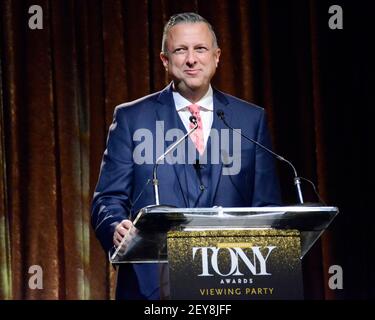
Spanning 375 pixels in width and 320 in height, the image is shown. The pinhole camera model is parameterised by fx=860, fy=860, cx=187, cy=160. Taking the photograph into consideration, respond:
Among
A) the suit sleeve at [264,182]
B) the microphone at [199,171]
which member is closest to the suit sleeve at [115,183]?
the microphone at [199,171]

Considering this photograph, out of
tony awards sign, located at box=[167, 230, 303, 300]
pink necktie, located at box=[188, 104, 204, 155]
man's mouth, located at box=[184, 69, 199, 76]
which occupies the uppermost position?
man's mouth, located at box=[184, 69, 199, 76]

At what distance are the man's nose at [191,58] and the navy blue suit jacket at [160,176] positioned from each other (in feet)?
0.47

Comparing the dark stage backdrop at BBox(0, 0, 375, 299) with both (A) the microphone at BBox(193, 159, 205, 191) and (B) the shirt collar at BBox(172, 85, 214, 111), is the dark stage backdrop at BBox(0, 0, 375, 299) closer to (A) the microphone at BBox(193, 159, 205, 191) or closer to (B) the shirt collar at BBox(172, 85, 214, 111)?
(B) the shirt collar at BBox(172, 85, 214, 111)

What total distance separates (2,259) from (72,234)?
342 millimetres

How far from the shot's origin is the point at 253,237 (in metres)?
2.23

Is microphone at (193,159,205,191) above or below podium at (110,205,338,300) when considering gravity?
above

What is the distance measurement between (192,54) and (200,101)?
17 cm

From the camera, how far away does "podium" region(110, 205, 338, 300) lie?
86.7 inches

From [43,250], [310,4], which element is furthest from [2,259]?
[310,4]

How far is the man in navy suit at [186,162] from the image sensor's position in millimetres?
2893

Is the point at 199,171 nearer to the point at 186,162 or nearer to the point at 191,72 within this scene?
the point at 186,162

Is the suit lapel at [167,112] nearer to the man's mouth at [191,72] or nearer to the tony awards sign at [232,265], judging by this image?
the man's mouth at [191,72]

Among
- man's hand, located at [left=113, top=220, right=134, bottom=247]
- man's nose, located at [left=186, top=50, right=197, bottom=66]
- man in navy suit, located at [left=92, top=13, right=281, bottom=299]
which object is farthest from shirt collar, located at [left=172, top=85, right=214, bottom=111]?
man's hand, located at [left=113, top=220, right=134, bottom=247]

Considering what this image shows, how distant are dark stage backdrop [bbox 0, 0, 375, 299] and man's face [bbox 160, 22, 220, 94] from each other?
925 mm
